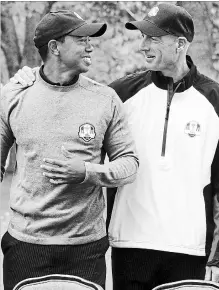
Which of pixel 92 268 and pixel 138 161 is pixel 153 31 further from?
pixel 92 268

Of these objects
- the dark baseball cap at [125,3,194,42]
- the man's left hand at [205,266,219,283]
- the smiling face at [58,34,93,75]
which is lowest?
the man's left hand at [205,266,219,283]

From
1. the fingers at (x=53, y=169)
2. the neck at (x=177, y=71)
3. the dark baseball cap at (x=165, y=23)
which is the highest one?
the dark baseball cap at (x=165, y=23)

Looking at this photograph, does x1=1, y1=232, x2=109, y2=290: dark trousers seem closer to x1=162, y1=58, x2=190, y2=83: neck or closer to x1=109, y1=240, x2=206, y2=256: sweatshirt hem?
x1=109, y1=240, x2=206, y2=256: sweatshirt hem

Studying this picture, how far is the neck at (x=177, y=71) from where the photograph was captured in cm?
360

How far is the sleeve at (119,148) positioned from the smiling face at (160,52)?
0.28 metres

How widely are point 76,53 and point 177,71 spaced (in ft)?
1.71

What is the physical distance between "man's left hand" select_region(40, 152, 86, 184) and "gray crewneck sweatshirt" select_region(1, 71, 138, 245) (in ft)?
0.27

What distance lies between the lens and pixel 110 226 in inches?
145

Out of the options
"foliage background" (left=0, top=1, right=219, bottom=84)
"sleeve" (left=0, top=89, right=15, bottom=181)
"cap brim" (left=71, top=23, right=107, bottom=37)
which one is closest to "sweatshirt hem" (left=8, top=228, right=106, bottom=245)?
"sleeve" (left=0, top=89, right=15, bottom=181)

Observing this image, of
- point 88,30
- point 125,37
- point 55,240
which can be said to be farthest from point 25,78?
point 125,37

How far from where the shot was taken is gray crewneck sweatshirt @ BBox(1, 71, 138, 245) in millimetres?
3326

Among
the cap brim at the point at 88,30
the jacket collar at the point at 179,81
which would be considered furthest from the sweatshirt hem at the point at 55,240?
the cap brim at the point at 88,30

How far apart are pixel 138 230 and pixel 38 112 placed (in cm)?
76

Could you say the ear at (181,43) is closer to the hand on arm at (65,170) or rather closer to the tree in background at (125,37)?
the hand on arm at (65,170)
